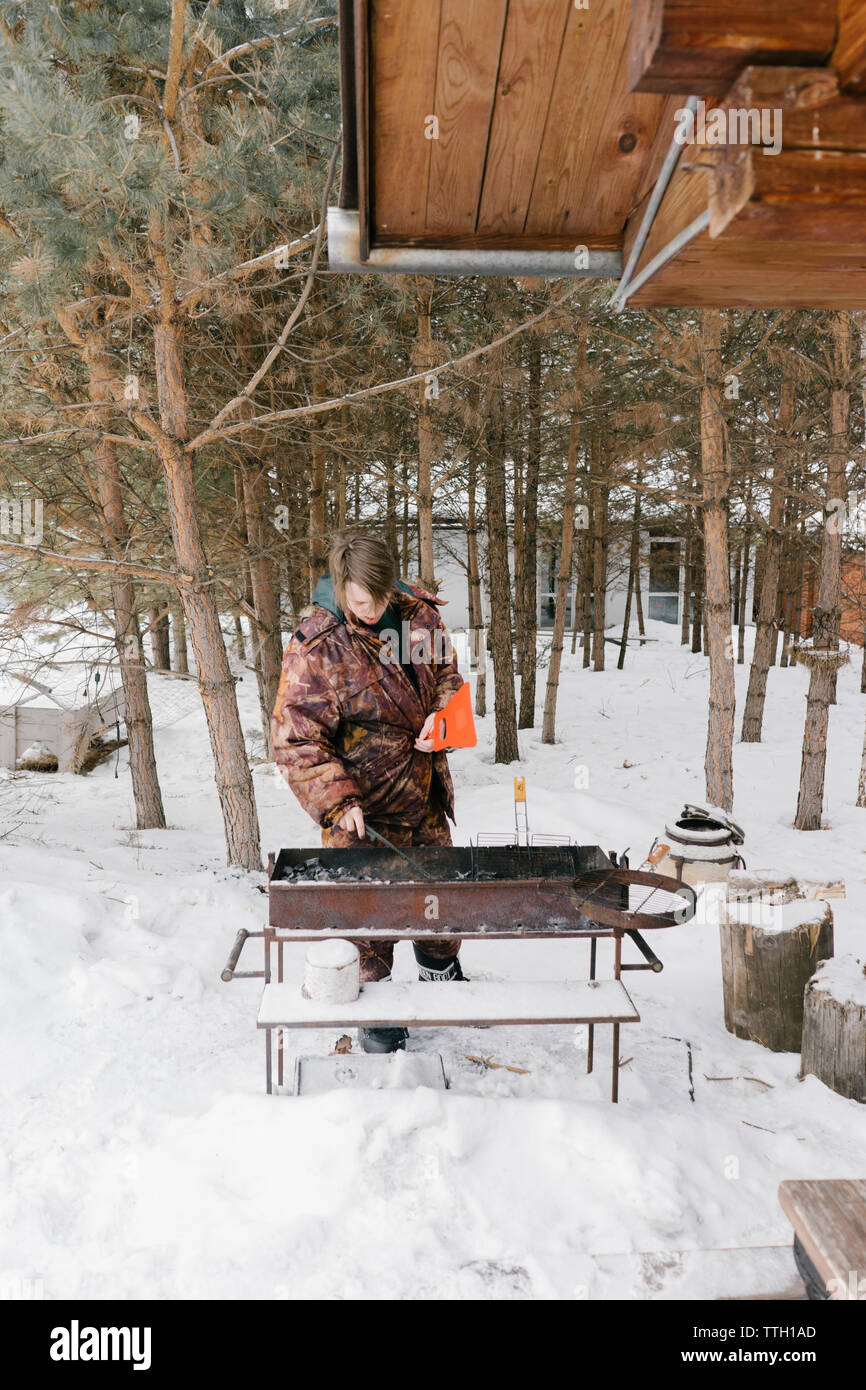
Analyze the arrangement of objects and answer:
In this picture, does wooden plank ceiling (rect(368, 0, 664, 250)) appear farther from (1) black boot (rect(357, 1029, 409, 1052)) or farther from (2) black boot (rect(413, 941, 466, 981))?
(1) black boot (rect(357, 1029, 409, 1052))

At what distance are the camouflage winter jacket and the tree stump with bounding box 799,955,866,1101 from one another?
5.72 feet

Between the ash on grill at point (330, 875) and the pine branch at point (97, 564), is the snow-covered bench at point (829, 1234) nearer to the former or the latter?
the ash on grill at point (330, 875)

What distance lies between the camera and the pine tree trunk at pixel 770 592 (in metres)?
9.75

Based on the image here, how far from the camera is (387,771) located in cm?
351

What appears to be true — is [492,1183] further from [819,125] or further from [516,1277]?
[819,125]

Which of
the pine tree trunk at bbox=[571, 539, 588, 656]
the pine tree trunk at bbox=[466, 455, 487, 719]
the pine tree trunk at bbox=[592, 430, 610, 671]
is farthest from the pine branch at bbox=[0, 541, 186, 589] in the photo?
the pine tree trunk at bbox=[571, 539, 588, 656]

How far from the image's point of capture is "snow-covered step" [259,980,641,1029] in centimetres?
299

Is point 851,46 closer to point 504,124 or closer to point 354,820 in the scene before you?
point 504,124

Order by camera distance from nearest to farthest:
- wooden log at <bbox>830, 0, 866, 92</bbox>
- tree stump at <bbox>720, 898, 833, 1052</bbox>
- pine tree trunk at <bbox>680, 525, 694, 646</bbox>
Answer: wooden log at <bbox>830, 0, 866, 92</bbox>, tree stump at <bbox>720, 898, 833, 1052</bbox>, pine tree trunk at <bbox>680, 525, 694, 646</bbox>

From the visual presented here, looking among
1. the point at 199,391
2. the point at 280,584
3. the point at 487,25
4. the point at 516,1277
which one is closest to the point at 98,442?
the point at 199,391

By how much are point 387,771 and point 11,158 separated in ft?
11.1

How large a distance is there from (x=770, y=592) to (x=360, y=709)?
969 cm

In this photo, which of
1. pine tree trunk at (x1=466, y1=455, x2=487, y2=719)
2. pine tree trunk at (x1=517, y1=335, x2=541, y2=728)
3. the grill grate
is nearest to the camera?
the grill grate

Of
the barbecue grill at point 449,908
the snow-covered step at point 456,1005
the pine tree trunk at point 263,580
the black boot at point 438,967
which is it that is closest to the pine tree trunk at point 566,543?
the pine tree trunk at point 263,580
